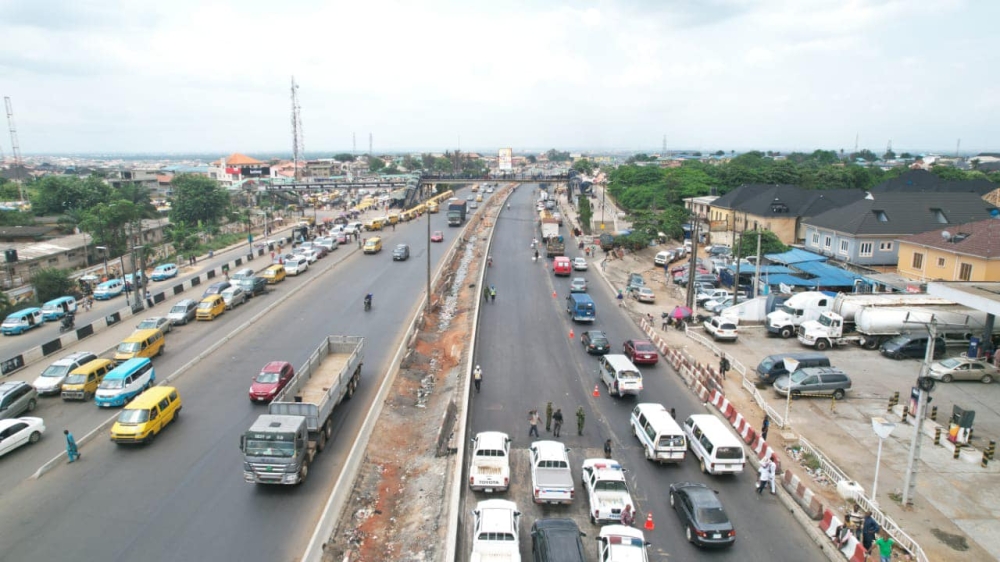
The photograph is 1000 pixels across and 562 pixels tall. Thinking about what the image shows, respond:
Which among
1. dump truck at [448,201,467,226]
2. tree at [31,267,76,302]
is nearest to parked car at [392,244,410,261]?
dump truck at [448,201,467,226]

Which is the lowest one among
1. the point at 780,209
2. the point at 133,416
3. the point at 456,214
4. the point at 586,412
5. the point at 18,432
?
the point at 586,412

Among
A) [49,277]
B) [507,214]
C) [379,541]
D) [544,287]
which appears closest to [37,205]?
[49,277]

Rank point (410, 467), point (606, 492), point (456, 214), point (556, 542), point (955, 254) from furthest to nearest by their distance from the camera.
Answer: point (456, 214) < point (955, 254) < point (410, 467) < point (606, 492) < point (556, 542)

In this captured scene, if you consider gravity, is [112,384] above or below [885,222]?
Answer: below

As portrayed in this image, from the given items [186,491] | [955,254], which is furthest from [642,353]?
[955,254]

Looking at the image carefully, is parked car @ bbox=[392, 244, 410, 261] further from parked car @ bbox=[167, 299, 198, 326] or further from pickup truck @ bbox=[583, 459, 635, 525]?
pickup truck @ bbox=[583, 459, 635, 525]

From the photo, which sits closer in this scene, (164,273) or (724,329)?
(724,329)

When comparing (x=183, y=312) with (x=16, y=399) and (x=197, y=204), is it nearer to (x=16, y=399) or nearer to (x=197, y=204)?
(x=16, y=399)
